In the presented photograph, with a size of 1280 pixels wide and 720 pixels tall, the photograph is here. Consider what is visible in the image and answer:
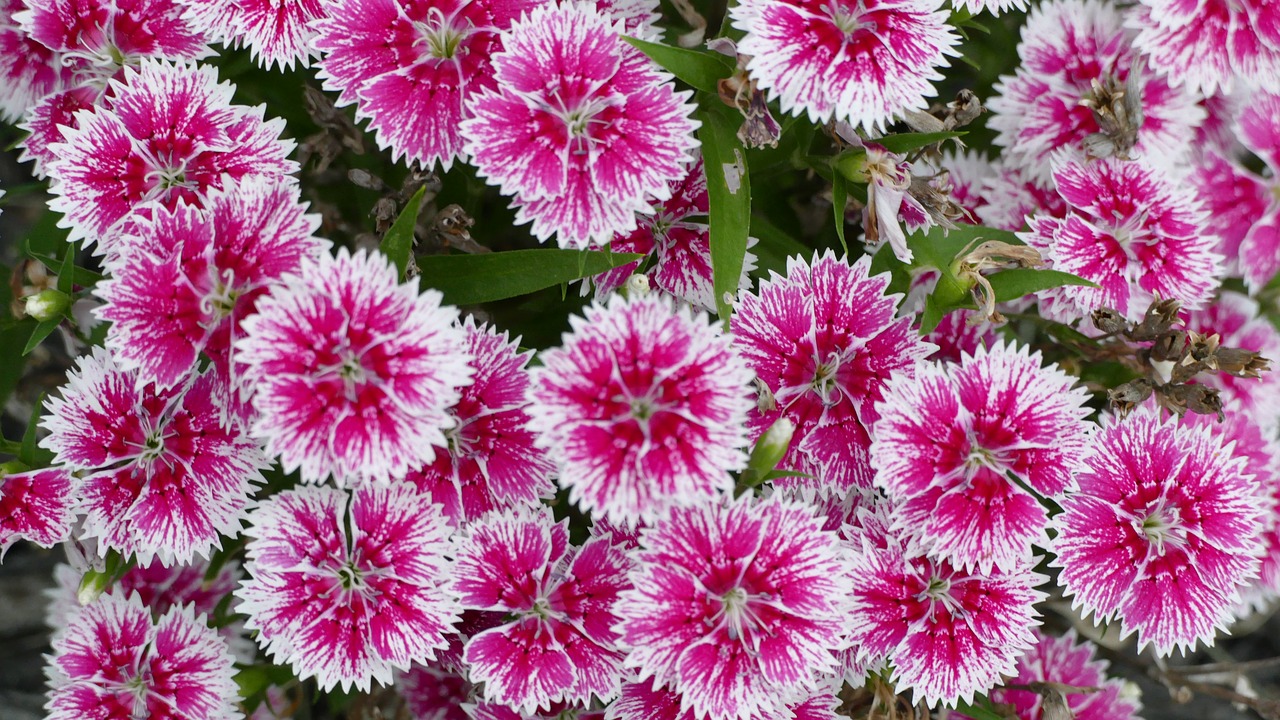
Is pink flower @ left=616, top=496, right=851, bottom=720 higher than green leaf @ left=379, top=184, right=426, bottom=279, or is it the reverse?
green leaf @ left=379, top=184, right=426, bottom=279

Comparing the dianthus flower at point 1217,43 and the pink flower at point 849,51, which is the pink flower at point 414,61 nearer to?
the pink flower at point 849,51

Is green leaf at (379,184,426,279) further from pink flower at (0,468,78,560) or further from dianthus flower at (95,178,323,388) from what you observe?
pink flower at (0,468,78,560)

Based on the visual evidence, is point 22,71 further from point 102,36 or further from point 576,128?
point 576,128

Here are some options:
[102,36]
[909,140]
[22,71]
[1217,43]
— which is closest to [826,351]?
[909,140]

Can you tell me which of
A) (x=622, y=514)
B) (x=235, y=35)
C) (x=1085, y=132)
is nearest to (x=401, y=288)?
(x=622, y=514)

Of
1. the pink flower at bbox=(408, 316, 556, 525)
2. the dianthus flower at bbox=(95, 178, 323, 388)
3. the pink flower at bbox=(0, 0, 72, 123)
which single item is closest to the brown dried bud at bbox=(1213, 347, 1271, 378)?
the pink flower at bbox=(408, 316, 556, 525)

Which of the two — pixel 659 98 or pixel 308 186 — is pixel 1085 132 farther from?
pixel 308 186

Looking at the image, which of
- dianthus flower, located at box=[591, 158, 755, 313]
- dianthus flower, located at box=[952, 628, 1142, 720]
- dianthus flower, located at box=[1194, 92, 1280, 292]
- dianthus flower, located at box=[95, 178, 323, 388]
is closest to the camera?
dianthus flower, located at box=[95, 178, 323, 388]
